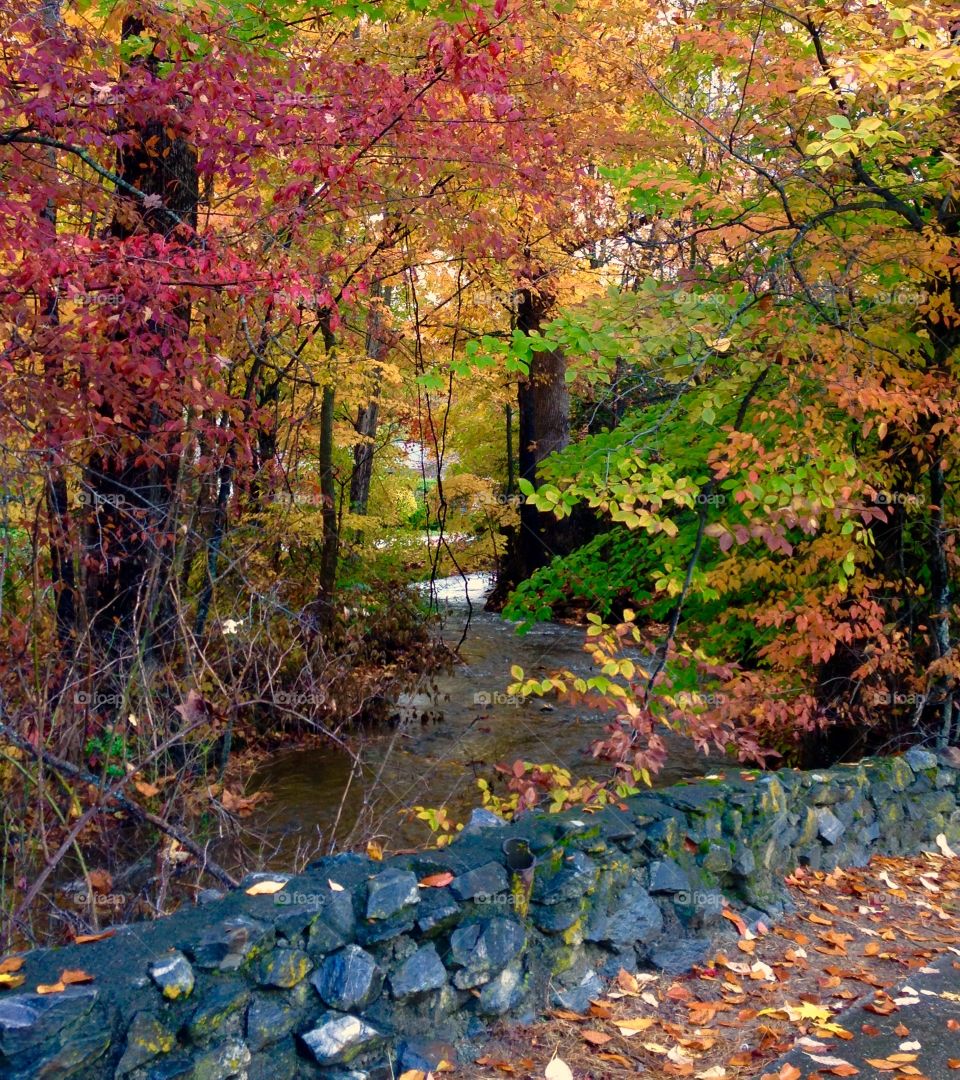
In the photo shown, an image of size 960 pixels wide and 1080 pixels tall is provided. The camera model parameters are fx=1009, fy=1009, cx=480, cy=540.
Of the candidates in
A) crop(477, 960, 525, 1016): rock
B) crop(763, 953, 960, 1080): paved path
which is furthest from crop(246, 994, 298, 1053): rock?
crop(763, 953, 960, 1080): paved path

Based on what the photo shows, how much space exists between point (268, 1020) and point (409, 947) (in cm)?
57

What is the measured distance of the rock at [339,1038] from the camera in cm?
302

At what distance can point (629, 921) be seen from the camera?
418 cm

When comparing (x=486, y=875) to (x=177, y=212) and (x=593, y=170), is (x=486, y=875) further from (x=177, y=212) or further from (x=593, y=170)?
(x=593, y=170)

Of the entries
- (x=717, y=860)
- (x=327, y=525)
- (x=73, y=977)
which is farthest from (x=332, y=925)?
(x=327, y=525)

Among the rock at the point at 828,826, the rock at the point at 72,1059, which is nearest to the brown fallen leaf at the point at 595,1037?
the rock at the point at 72,1059

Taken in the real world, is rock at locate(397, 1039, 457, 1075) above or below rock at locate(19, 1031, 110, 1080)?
below

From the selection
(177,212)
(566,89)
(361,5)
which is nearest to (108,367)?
(177,212)

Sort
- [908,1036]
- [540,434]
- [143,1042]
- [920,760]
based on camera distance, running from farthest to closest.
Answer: [540,434]
[920,760]
[908,1036]
[143,1042]

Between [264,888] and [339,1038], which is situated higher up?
[264,888]

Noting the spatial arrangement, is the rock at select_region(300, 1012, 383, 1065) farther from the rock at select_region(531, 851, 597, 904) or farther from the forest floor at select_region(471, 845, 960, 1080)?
the rock at select_region(531, 851, 597, 904)

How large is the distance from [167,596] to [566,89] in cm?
618

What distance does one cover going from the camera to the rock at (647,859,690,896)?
4.35m

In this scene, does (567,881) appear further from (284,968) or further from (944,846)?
(944,846)
